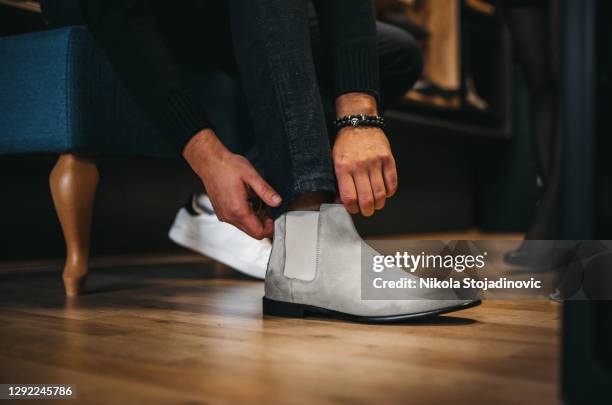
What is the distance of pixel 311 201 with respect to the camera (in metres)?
0.84

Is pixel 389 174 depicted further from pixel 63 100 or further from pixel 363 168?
pixel 63 100

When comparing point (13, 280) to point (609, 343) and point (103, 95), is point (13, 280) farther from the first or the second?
point (609, 343)

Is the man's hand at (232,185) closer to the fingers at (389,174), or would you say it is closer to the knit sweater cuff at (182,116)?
the knit sweater cuff at (182,116)

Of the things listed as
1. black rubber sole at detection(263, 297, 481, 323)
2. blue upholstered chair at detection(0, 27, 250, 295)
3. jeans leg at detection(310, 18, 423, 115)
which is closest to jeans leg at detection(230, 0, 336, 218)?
black rubber sole at detection(263, 297, 481, 323)

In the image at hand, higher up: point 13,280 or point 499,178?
point 499,178

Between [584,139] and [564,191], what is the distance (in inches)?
1.5

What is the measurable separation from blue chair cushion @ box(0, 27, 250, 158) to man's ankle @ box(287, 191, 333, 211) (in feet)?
1.59

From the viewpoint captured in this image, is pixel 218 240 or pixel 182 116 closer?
pixel 182 116

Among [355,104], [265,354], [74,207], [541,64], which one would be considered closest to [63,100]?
[74,207]

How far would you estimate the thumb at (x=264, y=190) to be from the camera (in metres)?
0.83

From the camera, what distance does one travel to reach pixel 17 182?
183cm

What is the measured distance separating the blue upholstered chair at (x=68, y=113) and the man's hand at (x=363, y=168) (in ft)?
1.38

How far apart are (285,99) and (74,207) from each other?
0.52m

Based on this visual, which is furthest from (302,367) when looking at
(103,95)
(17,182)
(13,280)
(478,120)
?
(478,120)
